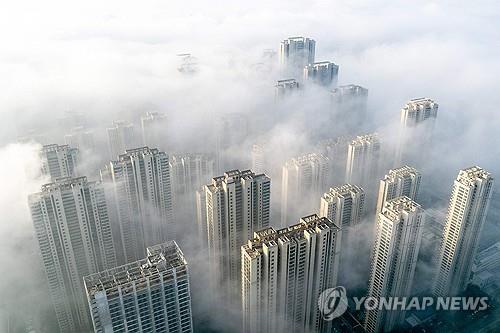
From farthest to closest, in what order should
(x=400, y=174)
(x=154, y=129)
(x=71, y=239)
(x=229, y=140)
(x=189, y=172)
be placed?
1. (x=154, y=129)
2. (x=229, y=140)
3. (x=189, y=172)
4. (x=400, y=174)
5. (x=71, y=239)

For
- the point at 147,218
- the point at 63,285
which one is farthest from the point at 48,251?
the point at 147,218

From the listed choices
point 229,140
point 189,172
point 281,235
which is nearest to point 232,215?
point 281,235

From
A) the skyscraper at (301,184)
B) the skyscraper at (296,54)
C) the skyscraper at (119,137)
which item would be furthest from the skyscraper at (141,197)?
the skyscraper at (296,54)

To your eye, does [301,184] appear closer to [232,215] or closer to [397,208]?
[232,215]

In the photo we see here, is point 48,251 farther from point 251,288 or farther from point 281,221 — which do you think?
point 281,221

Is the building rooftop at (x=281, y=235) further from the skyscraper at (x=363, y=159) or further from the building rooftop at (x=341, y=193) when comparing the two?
the skyscraper at (x=363, y=159)

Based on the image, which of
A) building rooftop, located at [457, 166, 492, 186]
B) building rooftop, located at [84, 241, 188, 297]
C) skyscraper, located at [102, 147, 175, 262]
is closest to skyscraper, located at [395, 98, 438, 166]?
building rooftop, located at [457, 166, 492, 186]

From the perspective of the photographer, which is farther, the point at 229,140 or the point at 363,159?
the point at 229,140

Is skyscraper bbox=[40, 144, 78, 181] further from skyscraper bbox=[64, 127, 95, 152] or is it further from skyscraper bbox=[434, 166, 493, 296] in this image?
skyscraper bbox=[434, 166, 493, 296]
